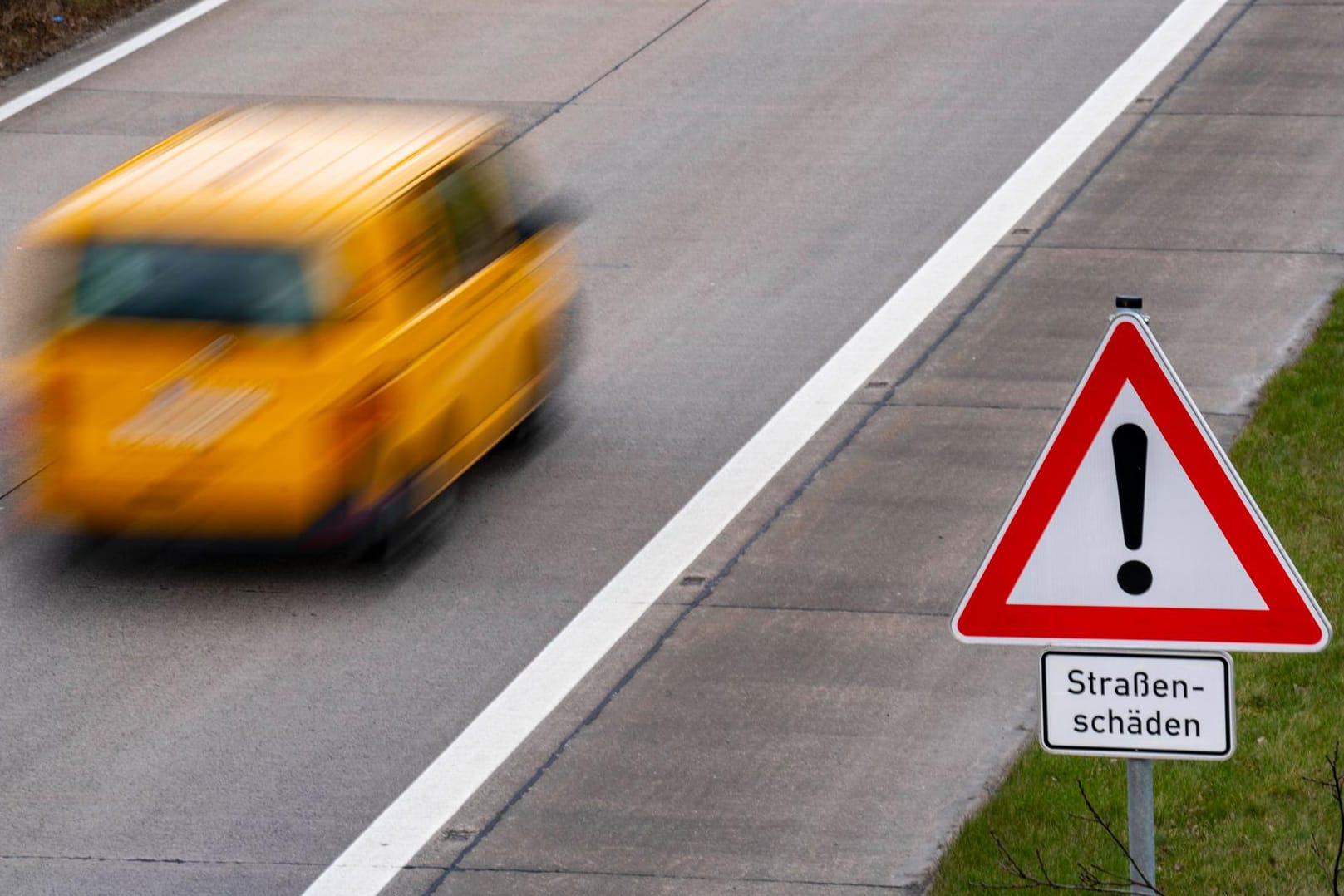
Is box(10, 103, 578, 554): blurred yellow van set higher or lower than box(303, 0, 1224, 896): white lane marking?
higher

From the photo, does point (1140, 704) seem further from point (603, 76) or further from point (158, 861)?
point (603, 76)

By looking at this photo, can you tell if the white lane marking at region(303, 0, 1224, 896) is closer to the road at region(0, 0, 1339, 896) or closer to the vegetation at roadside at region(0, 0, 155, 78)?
the road at region(0, 0, 1339, 896)

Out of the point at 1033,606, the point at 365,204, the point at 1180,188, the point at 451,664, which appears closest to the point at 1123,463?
the point at 1033,606

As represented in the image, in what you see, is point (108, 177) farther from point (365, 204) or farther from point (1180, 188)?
point (1180, 188)

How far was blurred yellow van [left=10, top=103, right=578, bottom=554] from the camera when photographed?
33.3 ft

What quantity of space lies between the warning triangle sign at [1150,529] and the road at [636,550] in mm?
3080

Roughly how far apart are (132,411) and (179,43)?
1130 centimetres

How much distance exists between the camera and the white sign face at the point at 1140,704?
4895 millimetres

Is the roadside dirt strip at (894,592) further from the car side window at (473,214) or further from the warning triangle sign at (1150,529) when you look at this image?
the warning triangle sign at (1150,529)

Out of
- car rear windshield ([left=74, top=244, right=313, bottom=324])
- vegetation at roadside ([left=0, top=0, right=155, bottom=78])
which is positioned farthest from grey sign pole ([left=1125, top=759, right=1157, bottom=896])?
vegetation at roadside ([left=0, top=0, right=155, bottom=78])

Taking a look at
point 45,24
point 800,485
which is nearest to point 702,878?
point 800,485

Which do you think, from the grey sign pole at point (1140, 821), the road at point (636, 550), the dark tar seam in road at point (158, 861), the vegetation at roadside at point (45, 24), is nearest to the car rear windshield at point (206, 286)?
the road at point (636, 550)

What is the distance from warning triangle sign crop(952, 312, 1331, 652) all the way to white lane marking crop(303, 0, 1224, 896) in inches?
150

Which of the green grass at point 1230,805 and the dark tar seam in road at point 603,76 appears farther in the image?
the dark tar seam in road at point 603,76
